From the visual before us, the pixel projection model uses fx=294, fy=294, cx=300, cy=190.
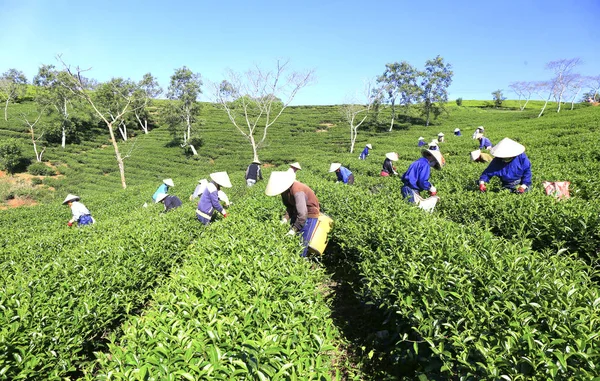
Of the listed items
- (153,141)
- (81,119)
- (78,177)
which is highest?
(81,119)

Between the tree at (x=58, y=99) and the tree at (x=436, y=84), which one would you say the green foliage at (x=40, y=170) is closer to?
the tree at (x=58, y=99)

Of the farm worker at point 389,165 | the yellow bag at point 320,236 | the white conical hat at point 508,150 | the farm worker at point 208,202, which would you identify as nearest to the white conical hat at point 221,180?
the farm worker at point 208,202

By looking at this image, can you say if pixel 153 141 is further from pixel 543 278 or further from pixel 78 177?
pixel 543 278

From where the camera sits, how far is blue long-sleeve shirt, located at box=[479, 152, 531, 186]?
5.54 m

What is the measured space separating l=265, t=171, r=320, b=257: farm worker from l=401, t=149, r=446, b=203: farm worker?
2.33 metres

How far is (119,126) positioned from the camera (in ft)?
139

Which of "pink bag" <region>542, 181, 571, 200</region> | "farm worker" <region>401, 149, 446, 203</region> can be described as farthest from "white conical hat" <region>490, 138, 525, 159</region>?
"farm worker" <region>401, 149, 446, 203</region>

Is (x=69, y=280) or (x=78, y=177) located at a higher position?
(x=69, y=280)

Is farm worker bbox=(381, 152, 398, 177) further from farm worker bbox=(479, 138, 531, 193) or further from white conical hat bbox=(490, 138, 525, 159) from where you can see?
white conical hat bbox=(490, 138, 525, 159)

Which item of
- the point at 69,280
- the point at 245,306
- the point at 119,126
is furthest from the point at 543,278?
the point at 119,126

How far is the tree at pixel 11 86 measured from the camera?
47.0 m

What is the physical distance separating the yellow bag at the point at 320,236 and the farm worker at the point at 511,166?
3378 mm

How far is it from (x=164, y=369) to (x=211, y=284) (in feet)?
3.51

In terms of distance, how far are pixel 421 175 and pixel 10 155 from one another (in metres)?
37.3
